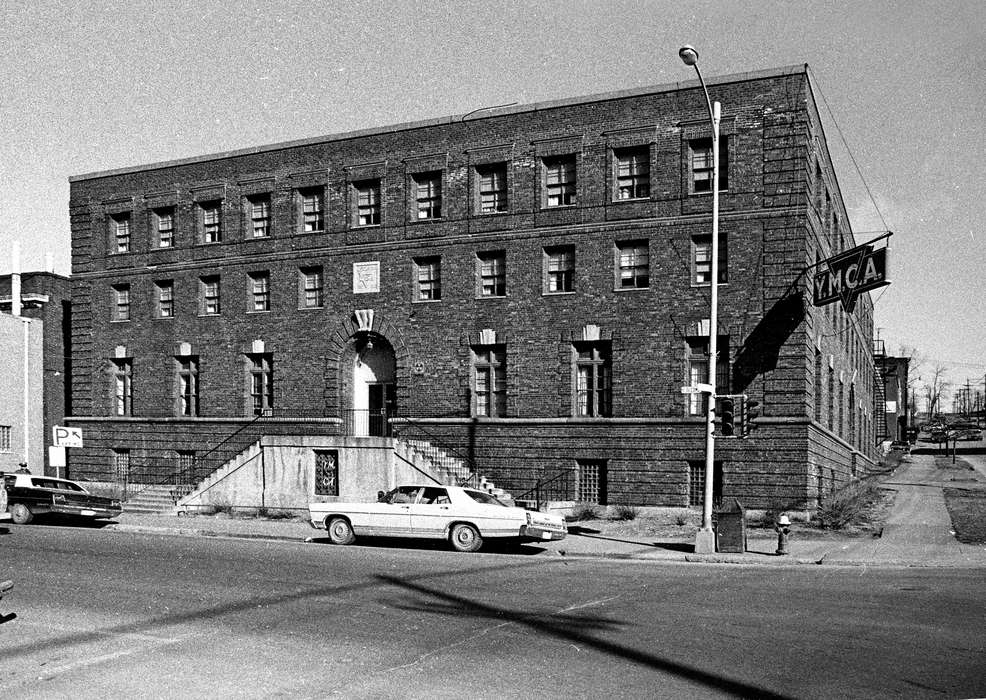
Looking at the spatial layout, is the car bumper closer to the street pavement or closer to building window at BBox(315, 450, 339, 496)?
the street pavement

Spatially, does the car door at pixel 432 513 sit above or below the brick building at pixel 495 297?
below

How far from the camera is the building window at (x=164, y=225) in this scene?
36375 mm

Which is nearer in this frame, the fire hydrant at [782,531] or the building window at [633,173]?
the fire hydrant at [782,531]

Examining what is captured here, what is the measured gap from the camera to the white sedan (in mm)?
20266

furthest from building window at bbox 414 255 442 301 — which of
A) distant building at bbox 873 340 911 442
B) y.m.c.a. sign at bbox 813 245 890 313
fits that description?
distant building at bbox 873 340 911 442

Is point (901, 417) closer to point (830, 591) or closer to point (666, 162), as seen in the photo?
point (666, 162)

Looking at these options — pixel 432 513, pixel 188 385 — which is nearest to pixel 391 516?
pixel 432 513

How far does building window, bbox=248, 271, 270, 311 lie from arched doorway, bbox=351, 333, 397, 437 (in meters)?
4.34

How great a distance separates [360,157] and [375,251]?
11.3 ft

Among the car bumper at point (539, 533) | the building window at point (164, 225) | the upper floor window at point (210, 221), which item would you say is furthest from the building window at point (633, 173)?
the building window at point (164, 225)

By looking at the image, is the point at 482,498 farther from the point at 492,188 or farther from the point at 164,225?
the point at 164,225

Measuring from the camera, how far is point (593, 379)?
29.2 metres

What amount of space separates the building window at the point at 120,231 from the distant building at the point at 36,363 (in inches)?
320

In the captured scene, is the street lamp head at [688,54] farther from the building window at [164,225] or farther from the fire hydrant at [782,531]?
the building window at [164,225]
